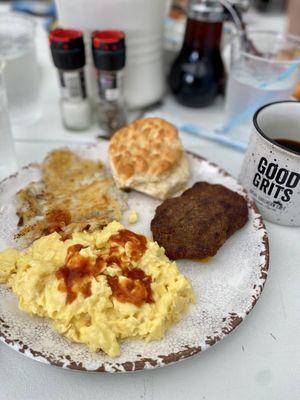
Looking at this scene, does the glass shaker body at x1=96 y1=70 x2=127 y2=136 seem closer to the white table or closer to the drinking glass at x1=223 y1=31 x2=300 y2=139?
the drinking glass at x1=223 y1=31 x2=300 y2=139

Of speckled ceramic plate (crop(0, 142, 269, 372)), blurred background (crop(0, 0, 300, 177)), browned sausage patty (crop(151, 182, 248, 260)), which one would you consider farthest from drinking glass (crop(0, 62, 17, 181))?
browned sausage patty (crop(151, 182, 248, 260))

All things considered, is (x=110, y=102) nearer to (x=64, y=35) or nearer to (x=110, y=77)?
(x=110, y=77)

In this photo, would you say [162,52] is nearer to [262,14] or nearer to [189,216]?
[189,216]

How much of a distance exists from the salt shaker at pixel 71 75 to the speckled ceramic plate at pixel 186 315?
0.32 meters

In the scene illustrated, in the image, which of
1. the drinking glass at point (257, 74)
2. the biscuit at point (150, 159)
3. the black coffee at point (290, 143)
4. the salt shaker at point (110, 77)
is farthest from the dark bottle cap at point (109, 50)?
the black coffee at point (290, 143)

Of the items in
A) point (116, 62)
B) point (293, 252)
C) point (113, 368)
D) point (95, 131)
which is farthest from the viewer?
point (95, 131)

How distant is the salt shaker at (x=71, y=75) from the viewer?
3.01 feet

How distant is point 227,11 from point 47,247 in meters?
0.80

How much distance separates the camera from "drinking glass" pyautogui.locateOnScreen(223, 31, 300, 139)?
3.20ft

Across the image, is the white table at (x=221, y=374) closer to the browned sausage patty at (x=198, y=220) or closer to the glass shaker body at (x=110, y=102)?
the browned sausage patty at (x=198, y=220)

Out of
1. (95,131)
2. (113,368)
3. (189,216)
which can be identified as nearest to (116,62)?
(95,131)

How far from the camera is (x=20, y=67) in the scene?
3.56 feet

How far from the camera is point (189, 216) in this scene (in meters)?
0.73

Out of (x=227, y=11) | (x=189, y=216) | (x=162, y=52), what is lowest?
(x=189, y=216)
